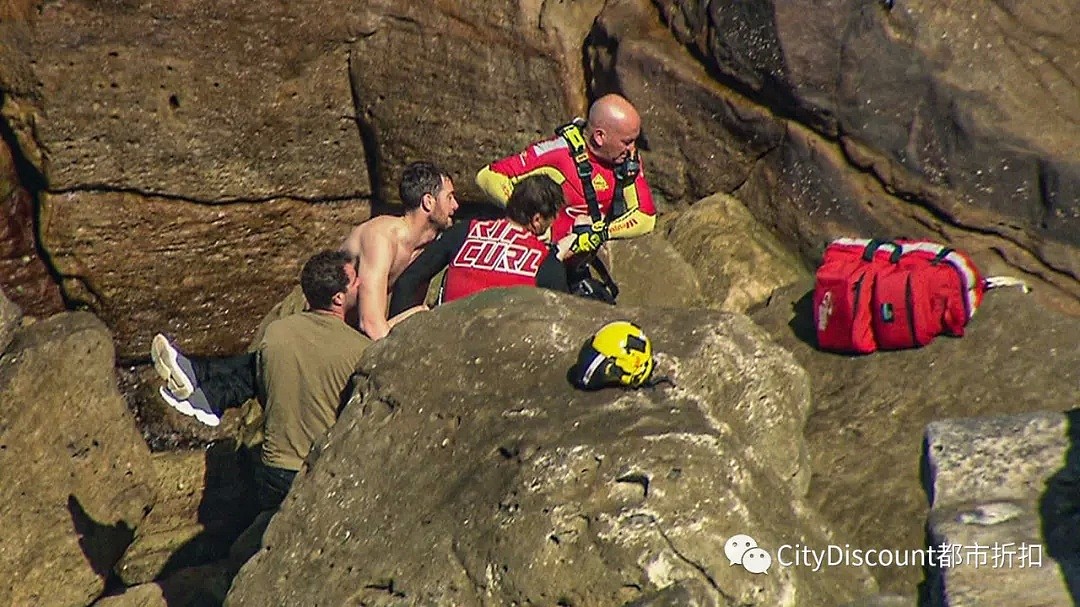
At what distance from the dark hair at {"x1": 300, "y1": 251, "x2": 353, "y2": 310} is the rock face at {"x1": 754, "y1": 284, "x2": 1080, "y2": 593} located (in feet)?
7.73

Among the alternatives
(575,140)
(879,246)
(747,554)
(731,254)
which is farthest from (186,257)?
(747,554)

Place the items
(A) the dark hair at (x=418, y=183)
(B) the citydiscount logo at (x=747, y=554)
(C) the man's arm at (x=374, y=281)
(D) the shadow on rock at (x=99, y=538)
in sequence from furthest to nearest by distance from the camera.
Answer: (D) the shadow on rock at (x=99, y=538) → (A) the dark hair at (x=418, y=183) → (C) the man's arm at (x=374, y=281) → (B) the citydiscount logo at (x=747, y=554)

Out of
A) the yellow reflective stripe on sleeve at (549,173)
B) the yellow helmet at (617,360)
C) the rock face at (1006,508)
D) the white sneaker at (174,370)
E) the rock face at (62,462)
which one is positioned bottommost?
the rock face at (62,462)

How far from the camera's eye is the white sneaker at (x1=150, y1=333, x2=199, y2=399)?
756 cm

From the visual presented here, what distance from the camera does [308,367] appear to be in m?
7.37

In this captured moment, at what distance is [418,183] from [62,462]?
2.47 m

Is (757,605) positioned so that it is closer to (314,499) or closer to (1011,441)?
(1011,441)

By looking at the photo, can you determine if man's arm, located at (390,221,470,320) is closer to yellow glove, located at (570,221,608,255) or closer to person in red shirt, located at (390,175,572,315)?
person in red shirt, located at (390,175,572,315)

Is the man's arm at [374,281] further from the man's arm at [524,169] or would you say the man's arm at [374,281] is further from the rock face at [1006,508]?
the rock face at [1006,508]

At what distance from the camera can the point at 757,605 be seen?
5684 millimetres

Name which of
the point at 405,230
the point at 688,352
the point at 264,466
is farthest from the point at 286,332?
the point at 688,352

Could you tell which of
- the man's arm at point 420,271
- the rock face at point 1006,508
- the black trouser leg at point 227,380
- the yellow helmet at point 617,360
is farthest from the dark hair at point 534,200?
the rock face at point 1006,508

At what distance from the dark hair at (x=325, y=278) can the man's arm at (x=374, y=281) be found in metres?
0.41

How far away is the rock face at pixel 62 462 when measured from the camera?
27.5 ft
